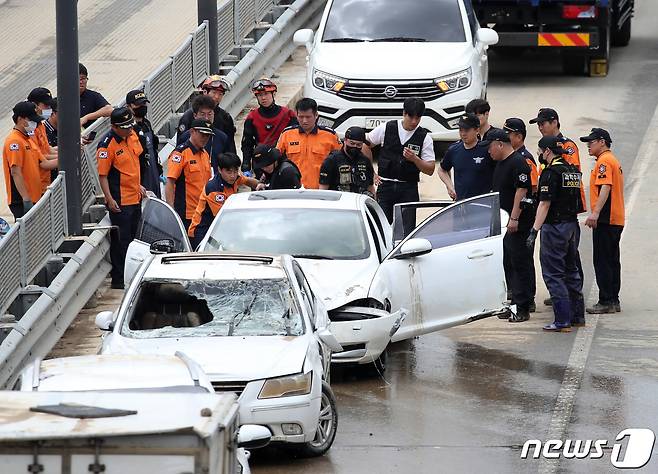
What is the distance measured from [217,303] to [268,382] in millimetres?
1097

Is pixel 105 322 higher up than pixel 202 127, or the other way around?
pixel 105 322

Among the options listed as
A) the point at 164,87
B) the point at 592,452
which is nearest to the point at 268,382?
the point at 592,452

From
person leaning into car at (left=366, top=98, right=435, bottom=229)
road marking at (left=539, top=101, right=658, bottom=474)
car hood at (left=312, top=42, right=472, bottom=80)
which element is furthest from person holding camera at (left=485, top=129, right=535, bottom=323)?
car hood at (left=312, top=42, right=472, bottom=80)

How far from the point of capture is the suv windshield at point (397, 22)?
65.0 feet

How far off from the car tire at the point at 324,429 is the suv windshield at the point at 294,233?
2.37 m

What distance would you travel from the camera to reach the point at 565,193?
1388 centimetres

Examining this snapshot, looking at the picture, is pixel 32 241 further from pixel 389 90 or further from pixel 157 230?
pixel 389 90

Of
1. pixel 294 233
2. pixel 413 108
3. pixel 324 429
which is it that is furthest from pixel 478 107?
pixel 324 429

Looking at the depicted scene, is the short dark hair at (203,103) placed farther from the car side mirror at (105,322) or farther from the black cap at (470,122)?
the car side mirror at (105,322)

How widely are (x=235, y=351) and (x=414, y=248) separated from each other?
9.49ft

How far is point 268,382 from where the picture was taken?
997cm

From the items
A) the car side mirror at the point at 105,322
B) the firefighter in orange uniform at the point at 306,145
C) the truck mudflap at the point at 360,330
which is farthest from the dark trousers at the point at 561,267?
the car side mirror at the point at 105,322

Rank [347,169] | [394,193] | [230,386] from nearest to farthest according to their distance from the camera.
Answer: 1. [230,386]
2. [347,169]
3. [394,193]

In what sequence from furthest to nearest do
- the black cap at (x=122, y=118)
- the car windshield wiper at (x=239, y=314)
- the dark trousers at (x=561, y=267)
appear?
the black cap at (x=122, y=118)
the dark trousers at (x=561, y=267)
the car windshield wiper at (x=239, y=314)
